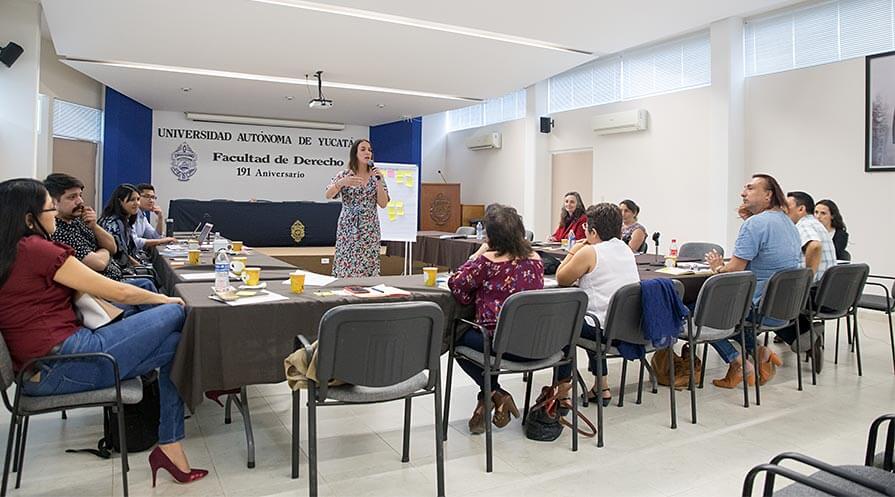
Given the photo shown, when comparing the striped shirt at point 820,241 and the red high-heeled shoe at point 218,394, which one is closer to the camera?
the red high-heeled shoe at point 218,394

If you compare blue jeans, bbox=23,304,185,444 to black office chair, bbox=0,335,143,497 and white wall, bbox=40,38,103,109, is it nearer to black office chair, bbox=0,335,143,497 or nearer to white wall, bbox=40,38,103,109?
black office chair, bbox=0,335,143,497

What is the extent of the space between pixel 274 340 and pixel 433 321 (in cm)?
72

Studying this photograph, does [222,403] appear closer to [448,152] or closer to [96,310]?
[96,310]

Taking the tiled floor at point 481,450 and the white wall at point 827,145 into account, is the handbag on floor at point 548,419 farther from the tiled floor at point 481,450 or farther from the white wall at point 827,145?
the white wall at point 827,145

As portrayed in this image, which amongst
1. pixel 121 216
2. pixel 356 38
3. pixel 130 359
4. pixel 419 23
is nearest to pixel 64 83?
pixel 356 38

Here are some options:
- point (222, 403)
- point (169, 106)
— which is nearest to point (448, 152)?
point (169, 106)

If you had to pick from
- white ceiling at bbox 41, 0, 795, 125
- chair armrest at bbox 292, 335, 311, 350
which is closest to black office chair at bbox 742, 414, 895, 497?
chair armrest at bbox 292, 335, 311, 350

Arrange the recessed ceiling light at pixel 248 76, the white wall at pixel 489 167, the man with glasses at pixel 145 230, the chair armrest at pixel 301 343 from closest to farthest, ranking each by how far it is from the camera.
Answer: the chair armrest at pixel 301 343 < the man with glasses at pixel 145 230 < the recessed ceiling light at pixel 248 76 < the white wall at pixel 489 167

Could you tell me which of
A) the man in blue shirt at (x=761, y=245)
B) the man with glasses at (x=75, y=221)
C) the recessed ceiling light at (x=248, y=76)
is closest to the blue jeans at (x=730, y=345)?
the man in blue shirt at (x=761, y=245)

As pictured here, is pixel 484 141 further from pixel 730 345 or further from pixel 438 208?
pixel 730 345

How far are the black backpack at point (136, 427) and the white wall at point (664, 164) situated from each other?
639 cm

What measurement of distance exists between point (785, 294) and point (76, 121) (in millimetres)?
9544

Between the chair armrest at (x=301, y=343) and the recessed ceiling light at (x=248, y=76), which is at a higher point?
the recessed ceiling light at (x=248, y=76)

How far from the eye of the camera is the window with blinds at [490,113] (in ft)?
34.9
